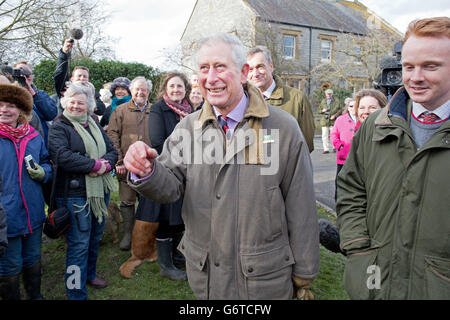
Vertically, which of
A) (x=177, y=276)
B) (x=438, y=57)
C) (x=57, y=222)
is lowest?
(x=177, y=276)

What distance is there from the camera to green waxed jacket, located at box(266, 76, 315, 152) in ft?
12.9

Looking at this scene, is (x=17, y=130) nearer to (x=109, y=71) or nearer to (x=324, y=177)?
(x=324, y=177)

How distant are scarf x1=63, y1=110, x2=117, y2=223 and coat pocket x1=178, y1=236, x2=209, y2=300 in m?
1.71

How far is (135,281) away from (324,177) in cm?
643

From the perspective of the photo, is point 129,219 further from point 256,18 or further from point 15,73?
point 256,18

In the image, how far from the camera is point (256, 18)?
76.6ft

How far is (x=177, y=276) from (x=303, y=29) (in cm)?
2757

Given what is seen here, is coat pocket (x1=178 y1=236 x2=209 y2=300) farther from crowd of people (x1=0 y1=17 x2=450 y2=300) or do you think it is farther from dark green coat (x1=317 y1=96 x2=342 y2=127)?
dark green coat (x1=317 y1=96 x2=342 y2=127)

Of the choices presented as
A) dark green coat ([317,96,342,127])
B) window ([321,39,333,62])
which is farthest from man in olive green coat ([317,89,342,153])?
window ([321,39,333,62])

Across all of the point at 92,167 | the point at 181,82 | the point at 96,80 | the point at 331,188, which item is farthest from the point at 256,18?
the point at 92,167

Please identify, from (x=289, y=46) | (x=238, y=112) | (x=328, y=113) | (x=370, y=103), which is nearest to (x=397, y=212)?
(x=238, y=112)

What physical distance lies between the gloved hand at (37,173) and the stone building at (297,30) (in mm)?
20505

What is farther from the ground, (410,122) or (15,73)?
(15,73)

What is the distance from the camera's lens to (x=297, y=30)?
27188 millimetres
